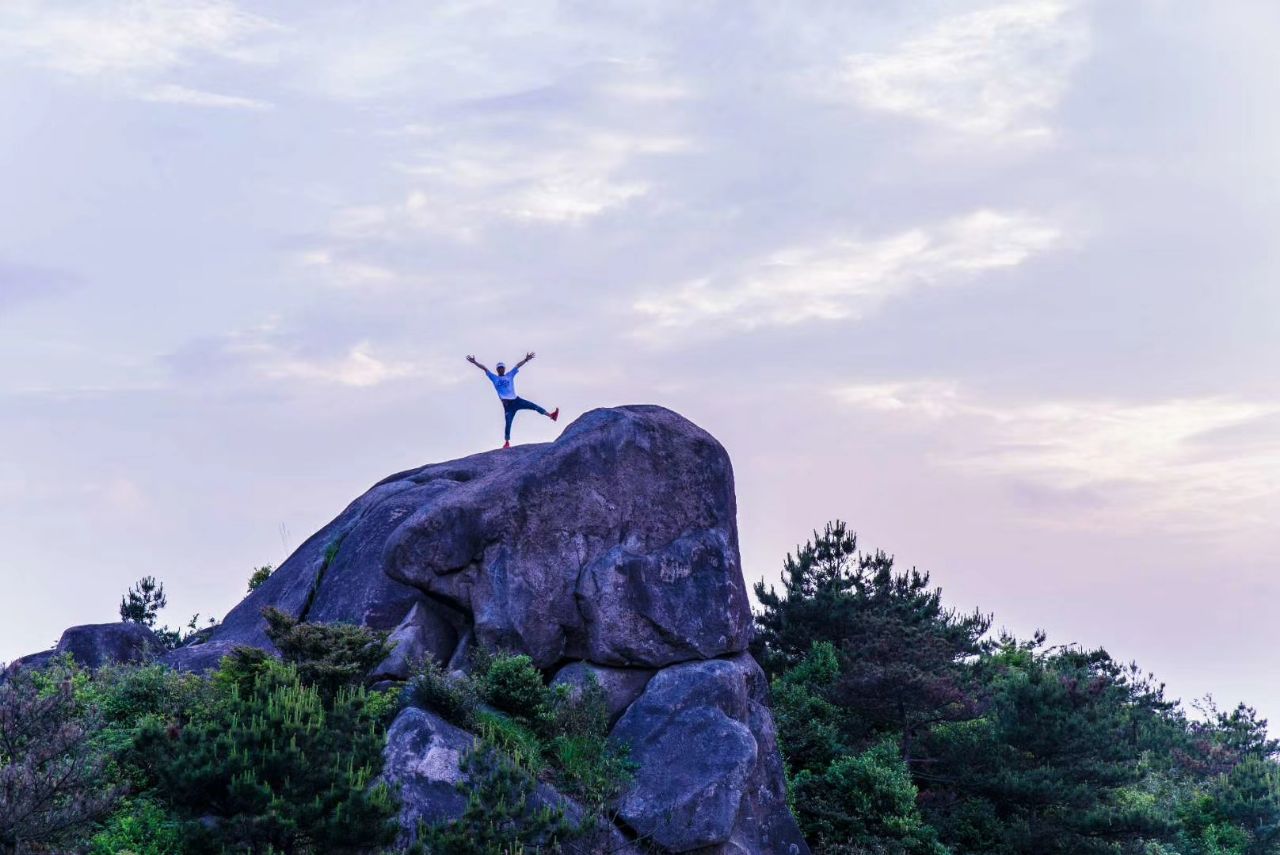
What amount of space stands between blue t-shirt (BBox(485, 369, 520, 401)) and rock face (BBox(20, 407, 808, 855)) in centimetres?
453

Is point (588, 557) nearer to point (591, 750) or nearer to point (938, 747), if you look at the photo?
point (591, 750)

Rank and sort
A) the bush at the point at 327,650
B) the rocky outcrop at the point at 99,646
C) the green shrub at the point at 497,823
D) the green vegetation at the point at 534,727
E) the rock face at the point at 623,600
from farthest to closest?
the rocky outcrop at the point at 99,646 < the rock face at the point at 623,600 < the bush at the point at 327,650 < the green vegetation at the point at 534,727 < the green shrub at the point at 497,823

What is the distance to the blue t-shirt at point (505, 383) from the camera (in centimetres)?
4056

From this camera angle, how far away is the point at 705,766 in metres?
31.3

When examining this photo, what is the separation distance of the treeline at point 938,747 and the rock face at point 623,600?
397 cm

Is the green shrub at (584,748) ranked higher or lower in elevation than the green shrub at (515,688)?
lower

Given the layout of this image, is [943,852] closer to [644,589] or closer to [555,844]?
[644,589]

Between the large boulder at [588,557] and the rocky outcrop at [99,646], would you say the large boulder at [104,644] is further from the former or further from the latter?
the large boulder at [588,557]

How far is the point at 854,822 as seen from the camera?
36281 millimetres

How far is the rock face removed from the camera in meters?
31.9

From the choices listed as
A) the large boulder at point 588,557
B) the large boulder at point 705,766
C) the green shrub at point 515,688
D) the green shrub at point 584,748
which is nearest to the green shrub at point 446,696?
the green shrub at point 515,688

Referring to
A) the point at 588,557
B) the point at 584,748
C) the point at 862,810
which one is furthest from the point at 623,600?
the point at 862,810

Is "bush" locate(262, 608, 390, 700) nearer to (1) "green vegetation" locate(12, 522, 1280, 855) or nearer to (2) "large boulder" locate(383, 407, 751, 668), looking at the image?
(1) "green vegetation" locate(12, 522, 1280, 855)

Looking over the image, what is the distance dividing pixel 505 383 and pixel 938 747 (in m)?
17.3
